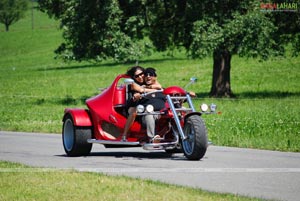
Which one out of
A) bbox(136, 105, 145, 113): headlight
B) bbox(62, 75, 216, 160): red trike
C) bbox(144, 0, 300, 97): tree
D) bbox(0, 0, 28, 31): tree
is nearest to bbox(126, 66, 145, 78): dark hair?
bbox(62, 75, 216, 160): red trike

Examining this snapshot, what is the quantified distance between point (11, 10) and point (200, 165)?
12608 cm

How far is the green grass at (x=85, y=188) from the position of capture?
8758 mm

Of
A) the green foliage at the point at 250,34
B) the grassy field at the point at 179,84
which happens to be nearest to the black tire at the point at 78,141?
the grassy field at the point at 179,84

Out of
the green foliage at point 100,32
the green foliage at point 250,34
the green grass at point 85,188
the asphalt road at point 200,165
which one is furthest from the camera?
the green foliage at point 100,32

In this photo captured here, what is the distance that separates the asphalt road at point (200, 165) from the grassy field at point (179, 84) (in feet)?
6.62

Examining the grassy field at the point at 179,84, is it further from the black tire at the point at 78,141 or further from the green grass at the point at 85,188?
the green grass at the point at 85,188

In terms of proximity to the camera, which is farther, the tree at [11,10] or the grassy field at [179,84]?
the tree at [11,10]

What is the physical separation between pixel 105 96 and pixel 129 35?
21.6 metres

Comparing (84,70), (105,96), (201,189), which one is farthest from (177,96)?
(84,70)

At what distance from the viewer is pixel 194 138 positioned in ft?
40.0

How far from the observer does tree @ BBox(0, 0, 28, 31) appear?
134 meters

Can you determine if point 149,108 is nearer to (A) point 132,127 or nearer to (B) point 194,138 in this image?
(A) point 132,127

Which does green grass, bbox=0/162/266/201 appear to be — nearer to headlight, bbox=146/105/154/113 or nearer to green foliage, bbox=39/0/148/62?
headlight, bbox=146/105/154/113

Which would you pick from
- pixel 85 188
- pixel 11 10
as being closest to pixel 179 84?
pixel 85 188
